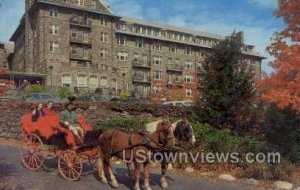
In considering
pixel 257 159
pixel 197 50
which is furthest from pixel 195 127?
pixel 197 50

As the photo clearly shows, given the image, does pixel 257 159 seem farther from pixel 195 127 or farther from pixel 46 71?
pixel 46 71

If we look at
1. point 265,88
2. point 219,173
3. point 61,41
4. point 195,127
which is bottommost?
point 219,173

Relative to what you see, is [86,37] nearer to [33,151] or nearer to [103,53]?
[103,53]

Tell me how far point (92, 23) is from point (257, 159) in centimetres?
6158

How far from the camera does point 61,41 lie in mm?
73125

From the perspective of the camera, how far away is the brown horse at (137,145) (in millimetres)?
13664

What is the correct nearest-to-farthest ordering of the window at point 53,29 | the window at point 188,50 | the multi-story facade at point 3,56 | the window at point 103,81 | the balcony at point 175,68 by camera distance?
the window at point 103,81, the window at point 53,29, the multi-story facade at point 3,56, the balcony at point 175,68, the window at point 188,50

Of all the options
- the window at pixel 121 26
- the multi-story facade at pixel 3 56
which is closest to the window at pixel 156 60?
the window at pixel 121 26

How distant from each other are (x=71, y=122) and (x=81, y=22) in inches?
2470

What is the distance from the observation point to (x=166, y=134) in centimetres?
1377

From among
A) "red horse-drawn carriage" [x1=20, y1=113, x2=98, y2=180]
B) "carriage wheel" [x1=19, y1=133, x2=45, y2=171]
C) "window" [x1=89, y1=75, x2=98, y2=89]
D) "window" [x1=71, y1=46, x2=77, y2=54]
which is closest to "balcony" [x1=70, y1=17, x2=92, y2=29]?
"window" [x1=71, y1=46, x2=77, y2=54]

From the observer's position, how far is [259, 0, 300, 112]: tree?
55.3 ft

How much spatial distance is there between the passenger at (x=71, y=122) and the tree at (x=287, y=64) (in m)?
6.73

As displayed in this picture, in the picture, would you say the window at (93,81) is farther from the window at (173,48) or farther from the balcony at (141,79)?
the window at (173,48)
